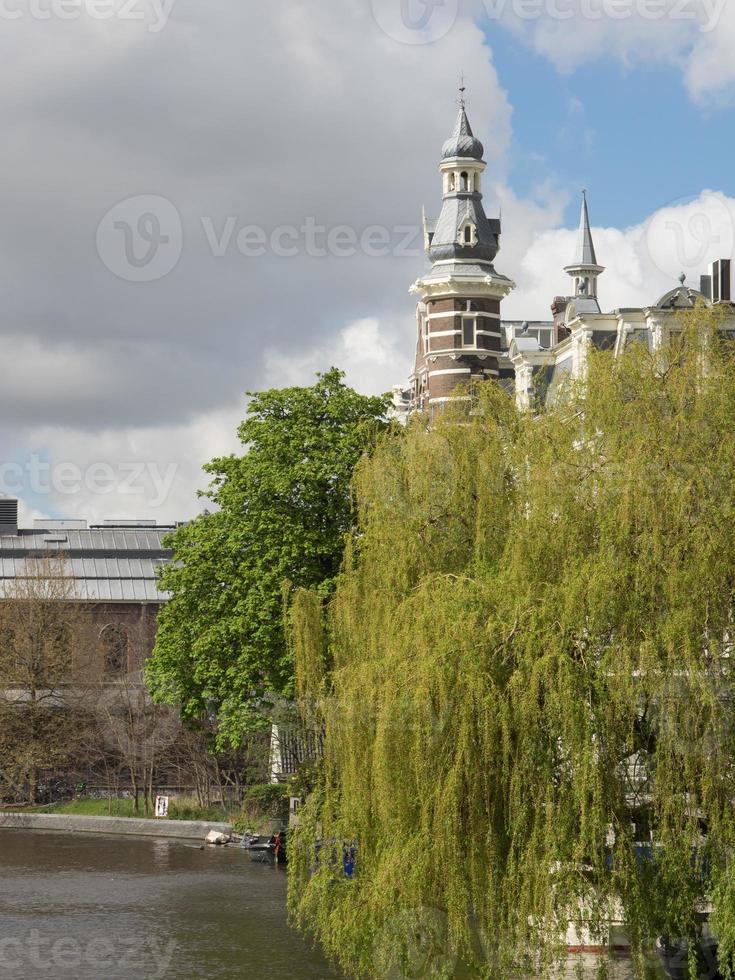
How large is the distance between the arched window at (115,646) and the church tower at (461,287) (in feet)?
90.3

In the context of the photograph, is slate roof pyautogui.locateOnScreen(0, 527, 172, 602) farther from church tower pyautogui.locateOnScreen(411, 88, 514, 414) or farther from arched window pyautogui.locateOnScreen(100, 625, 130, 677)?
church tower pyautogui.locateOnScreen(411, 88, 514, 414)

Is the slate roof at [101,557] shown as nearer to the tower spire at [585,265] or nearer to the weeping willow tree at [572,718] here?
the tower spire at [585,265]

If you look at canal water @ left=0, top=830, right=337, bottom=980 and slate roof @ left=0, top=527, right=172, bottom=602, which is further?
slate roof @ left=0, top=527, right=172, bottom=602

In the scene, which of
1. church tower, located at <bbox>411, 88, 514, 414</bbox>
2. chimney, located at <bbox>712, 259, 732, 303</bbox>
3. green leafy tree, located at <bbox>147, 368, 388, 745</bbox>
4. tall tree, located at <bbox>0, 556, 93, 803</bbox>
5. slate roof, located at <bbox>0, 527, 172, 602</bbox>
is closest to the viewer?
green leafy tree, located at <bbox>147, 368, 388, 745</bbox>

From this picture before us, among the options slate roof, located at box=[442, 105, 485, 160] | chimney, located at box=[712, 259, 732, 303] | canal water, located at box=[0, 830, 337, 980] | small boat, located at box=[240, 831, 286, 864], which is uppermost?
slate roof, located at box=[442, 105, 485, 160]

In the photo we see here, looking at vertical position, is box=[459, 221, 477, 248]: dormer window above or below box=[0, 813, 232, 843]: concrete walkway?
above

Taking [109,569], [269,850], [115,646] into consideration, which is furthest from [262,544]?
[109,569]

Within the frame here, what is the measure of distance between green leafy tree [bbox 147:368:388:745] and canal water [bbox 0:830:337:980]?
475 cm

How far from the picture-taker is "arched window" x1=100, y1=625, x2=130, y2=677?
84.6 m

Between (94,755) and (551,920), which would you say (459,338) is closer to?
(94,755)

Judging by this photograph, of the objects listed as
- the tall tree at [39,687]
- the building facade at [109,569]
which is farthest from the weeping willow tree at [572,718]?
the building facade at [109,569]

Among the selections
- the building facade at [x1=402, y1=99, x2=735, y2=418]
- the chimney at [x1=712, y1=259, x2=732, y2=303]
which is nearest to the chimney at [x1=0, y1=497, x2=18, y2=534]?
the building facade at [x1=402, y1=99, x2=735, y2=418]

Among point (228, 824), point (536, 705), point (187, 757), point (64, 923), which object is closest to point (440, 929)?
point (536, 705)

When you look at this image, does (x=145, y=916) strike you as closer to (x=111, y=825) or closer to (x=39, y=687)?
(x=111, y=825)
